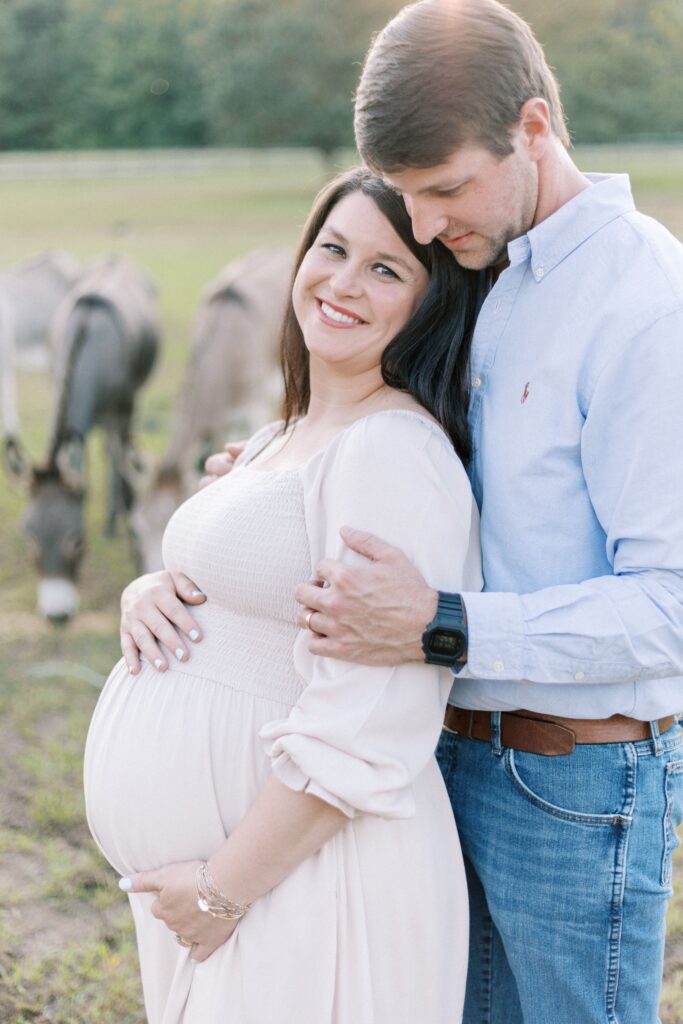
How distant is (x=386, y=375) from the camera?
174 centimetres

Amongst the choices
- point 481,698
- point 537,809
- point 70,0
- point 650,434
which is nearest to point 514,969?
point 537,809

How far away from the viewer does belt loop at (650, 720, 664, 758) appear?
156 cm

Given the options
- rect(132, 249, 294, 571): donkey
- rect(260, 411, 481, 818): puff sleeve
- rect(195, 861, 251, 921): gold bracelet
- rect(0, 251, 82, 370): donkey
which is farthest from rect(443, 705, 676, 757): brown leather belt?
rect(0, 251, 82, 370): donkey

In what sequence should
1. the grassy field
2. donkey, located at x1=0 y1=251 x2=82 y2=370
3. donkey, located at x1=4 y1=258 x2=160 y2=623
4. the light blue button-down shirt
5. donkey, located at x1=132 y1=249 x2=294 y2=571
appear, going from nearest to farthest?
1. the light blue button-down shirt
2. the grassy field
3. donkey, located at x1=4 y1=258 x2=160 y2=623
4. donkey, located at x1=132 y1=249 x2=294 y2=571
5. donkey, located at x1=0 y1=251 x2=82 y2=370

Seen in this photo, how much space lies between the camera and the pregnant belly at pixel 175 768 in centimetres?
164

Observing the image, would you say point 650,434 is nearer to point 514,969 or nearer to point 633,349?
point 633,349

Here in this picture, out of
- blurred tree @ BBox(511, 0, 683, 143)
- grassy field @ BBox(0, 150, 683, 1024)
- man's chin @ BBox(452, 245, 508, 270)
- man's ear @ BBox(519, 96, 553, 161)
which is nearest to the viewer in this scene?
man's ear @ BBox(519, 96, 553, 161)

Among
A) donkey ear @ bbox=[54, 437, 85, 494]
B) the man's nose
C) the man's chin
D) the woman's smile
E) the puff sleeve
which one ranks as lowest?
donkey ear @ bbox=[54, 437, 85, 494]

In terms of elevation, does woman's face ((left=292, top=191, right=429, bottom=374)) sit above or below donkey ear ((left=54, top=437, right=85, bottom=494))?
above

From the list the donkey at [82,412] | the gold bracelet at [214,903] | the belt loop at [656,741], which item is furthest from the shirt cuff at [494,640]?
the donkey at [82,412]

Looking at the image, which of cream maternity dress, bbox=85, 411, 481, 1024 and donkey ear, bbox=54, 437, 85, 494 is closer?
cream maternity dress, bbox=85, 411, 481, 1024

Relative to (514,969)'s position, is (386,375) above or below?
above

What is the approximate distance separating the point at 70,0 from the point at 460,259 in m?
8.32

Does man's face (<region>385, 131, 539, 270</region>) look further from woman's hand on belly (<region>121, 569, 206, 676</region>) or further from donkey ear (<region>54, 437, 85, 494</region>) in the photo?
donkey ear (<region>54, 437, 85, 494</region>)
